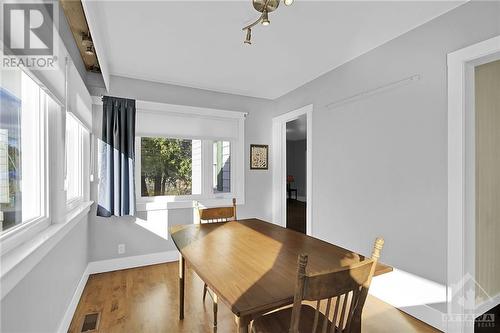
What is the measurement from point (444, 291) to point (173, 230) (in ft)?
7.19

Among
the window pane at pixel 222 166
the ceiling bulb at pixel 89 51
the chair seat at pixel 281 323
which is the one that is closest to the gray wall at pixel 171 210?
the window pane at pixel 222 166

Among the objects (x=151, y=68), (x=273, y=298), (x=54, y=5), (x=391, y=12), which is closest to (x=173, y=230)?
(x=273, y=298)

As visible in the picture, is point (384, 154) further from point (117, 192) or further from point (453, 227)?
point (117, 192)

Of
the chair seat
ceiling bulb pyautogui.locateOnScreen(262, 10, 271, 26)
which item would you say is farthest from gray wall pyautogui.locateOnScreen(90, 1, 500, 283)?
ceiling bulb pyautogui.locateOnScreen(262, 10, 271, 26)

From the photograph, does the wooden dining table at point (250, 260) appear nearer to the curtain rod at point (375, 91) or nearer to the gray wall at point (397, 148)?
the gray wall at point (397, 148)

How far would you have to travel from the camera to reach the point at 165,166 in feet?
11.6

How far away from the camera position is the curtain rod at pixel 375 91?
218cm

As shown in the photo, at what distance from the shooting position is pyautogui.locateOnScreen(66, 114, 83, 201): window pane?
94.2 inches

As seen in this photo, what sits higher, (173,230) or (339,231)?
(173,230)

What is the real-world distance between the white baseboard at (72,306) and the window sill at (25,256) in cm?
78

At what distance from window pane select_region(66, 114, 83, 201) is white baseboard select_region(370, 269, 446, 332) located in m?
3.13

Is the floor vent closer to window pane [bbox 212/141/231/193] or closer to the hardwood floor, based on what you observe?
the hardwood floor

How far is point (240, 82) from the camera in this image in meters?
3.49

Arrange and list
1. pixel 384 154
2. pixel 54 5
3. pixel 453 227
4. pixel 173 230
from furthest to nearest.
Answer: pixel 384 154 < pixel 173 230 < pixel 453 227 < pixel 54 5
